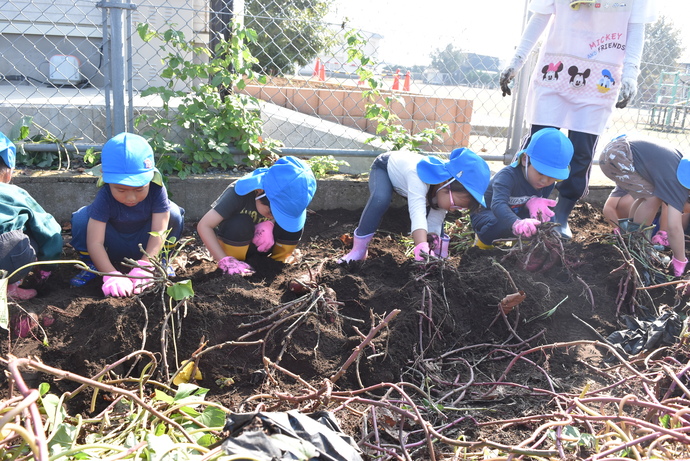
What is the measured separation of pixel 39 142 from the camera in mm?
3764

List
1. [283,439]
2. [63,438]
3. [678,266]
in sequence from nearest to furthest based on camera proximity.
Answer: [283,439]
[63,438]
[678,266]

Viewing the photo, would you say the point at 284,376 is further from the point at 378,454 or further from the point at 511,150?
the point at 511,150

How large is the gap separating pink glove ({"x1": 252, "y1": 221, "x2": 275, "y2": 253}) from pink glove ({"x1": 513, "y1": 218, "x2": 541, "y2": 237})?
4.25 ft

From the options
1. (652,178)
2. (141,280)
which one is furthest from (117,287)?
(652,178)

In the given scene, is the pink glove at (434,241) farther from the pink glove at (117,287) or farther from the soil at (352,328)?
the pink glove at (117,287)

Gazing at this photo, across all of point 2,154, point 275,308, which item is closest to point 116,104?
point 2,154

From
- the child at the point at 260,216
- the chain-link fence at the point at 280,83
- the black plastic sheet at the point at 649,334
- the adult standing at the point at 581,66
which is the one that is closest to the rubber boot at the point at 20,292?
the child at the point at 260,216

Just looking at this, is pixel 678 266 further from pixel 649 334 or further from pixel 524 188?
pixel 649 334

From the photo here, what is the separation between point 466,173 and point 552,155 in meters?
0.64

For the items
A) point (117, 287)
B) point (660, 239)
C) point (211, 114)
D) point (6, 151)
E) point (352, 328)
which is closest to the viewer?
point (352, 328)

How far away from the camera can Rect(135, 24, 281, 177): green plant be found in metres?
3.68

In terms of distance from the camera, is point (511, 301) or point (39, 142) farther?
point (39, 142)

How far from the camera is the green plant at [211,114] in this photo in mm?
3682

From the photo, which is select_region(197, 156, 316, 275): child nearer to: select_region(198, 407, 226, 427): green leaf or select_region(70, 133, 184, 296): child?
select_region(70, 133, 184, 296): child
